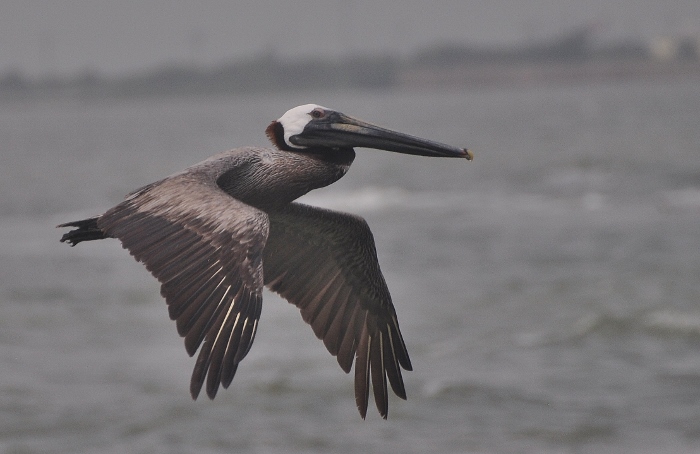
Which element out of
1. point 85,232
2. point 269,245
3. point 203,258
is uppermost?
Result: point 269,245

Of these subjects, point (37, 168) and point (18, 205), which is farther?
point (37, 168)

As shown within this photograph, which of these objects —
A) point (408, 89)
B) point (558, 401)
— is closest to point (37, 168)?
point (558, 401)

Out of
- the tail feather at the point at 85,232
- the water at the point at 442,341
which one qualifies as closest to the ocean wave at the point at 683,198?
the water at the point at 442,341

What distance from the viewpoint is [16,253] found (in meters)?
30.0

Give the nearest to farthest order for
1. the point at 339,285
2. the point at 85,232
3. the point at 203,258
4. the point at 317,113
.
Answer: the point at 203,258 < the point at 85,232 < the point at 317,113 < the point at 339,285

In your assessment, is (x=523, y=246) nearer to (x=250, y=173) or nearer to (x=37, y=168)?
(x=250, y=173)

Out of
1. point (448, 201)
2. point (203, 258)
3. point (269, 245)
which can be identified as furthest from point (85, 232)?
point (448, 201)

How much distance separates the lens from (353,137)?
806 cm

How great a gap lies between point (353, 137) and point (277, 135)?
0.51 m

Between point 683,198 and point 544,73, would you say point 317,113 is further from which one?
point 544,73

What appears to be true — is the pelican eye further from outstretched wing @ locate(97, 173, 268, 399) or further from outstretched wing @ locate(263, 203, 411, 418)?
outstretched wing @ locate(97, 173, 268, 399)

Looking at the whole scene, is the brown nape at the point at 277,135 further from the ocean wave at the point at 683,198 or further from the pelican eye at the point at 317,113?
the ocean wave at the point at 683,198

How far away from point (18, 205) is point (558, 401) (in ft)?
99.5

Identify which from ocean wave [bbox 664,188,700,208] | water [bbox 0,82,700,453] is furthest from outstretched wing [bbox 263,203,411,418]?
ocean wave [bbox 664,188,700,208]
